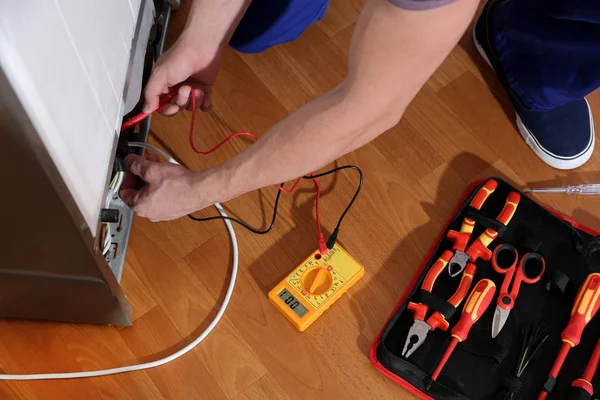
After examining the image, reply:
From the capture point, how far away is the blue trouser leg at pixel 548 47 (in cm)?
115

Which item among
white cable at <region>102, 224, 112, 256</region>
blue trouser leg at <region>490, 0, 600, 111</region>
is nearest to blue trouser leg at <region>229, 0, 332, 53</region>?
blue trouser leg at <region>490, 0, 600, 111</region>

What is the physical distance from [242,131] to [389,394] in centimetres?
56

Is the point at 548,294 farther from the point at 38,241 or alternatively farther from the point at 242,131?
the point at 38,241

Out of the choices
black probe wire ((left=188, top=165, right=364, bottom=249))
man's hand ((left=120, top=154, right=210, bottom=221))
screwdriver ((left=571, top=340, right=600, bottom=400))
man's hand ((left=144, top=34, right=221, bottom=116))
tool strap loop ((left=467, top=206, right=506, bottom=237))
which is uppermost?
man's hand ((left=144, top=34, right=221, bottom=116))

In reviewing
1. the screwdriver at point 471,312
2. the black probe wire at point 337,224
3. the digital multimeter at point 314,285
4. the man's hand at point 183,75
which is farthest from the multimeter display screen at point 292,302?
the man's hand at point 183,75

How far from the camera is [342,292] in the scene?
116 centimetres

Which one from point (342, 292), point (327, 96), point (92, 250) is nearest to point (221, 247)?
point (342, 292)

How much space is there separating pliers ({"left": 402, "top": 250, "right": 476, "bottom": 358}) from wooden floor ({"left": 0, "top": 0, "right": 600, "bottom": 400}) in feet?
0.20

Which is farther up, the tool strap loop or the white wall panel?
the white wall panel

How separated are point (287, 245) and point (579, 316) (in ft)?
1.65

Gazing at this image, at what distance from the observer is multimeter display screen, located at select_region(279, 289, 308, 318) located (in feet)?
3.68

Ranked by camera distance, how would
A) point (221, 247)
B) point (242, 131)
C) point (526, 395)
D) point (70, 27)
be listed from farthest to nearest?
point (242, 131) < point (221, 247) < point (526, 395) < point (70, 27)

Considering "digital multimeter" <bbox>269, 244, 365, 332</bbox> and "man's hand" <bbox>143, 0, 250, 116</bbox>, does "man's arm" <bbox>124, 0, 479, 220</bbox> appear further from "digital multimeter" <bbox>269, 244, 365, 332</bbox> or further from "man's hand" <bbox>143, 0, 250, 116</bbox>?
"digital multimeter" <bbox>269, 244, 365, 332</bbox>

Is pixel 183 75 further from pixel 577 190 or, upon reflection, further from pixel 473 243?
pixel 577 190
